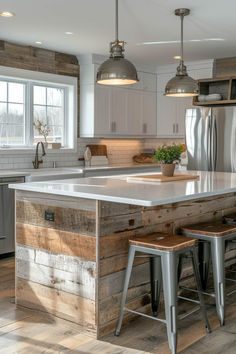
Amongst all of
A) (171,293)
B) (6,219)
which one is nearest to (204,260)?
(171,293)

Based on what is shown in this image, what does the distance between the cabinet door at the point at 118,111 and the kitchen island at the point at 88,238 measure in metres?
3.37

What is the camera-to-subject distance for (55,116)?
21.6 ft

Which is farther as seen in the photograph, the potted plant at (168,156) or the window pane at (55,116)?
the window pane at (55,116)

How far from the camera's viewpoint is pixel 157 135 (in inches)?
304

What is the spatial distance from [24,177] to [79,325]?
8.12ft

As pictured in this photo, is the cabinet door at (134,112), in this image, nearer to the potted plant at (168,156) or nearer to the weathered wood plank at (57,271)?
the potted plant at (168,156)

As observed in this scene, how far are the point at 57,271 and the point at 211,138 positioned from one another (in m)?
3.77

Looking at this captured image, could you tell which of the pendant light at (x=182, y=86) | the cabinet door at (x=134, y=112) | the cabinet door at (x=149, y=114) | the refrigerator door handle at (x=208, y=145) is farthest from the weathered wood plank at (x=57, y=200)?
the cabinet door at (x=149, y=114)

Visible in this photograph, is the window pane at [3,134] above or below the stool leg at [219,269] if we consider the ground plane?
above

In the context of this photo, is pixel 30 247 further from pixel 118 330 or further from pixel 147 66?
pixel 147 66

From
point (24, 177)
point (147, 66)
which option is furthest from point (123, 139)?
point (24, 177)

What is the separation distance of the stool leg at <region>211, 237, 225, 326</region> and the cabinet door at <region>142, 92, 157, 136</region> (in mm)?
4498

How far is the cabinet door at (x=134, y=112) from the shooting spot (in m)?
7.21

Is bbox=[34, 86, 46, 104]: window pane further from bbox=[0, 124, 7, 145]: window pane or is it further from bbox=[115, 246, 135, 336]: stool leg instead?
bbox=[115, 246, 135, 336]: stool leg
